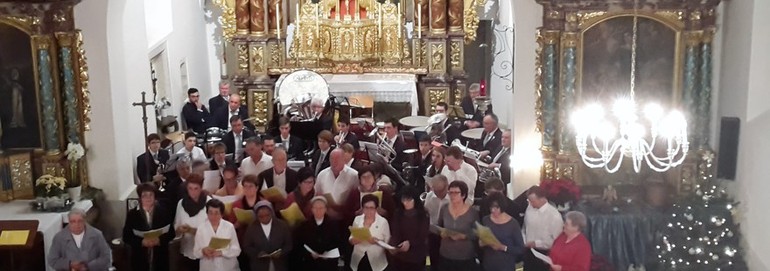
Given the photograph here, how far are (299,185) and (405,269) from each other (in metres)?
1.51

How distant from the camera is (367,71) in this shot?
858 inches

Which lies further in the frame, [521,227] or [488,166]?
[488,166]

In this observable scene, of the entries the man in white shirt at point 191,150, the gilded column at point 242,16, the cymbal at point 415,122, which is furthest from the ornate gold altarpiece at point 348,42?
the man in white shirt at point 191,150

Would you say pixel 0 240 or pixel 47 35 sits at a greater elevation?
pixel 47 35

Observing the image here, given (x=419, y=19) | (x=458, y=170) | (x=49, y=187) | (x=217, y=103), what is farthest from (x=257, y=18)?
(x=458, y=170)

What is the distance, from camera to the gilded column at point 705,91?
42.7 ft

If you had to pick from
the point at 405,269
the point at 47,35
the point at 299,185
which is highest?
the point at 47,35

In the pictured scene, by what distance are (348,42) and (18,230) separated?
34.4 ft

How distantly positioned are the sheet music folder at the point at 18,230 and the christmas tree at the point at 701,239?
269 inches

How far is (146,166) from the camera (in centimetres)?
1395

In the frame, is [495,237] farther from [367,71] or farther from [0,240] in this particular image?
[367,71]

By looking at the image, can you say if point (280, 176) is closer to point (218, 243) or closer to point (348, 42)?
point (218, 243)

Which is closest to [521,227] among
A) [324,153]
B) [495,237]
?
[495,237]

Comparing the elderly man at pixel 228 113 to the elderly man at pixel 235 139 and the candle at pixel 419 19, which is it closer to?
the elderly man at pixel 235 139
